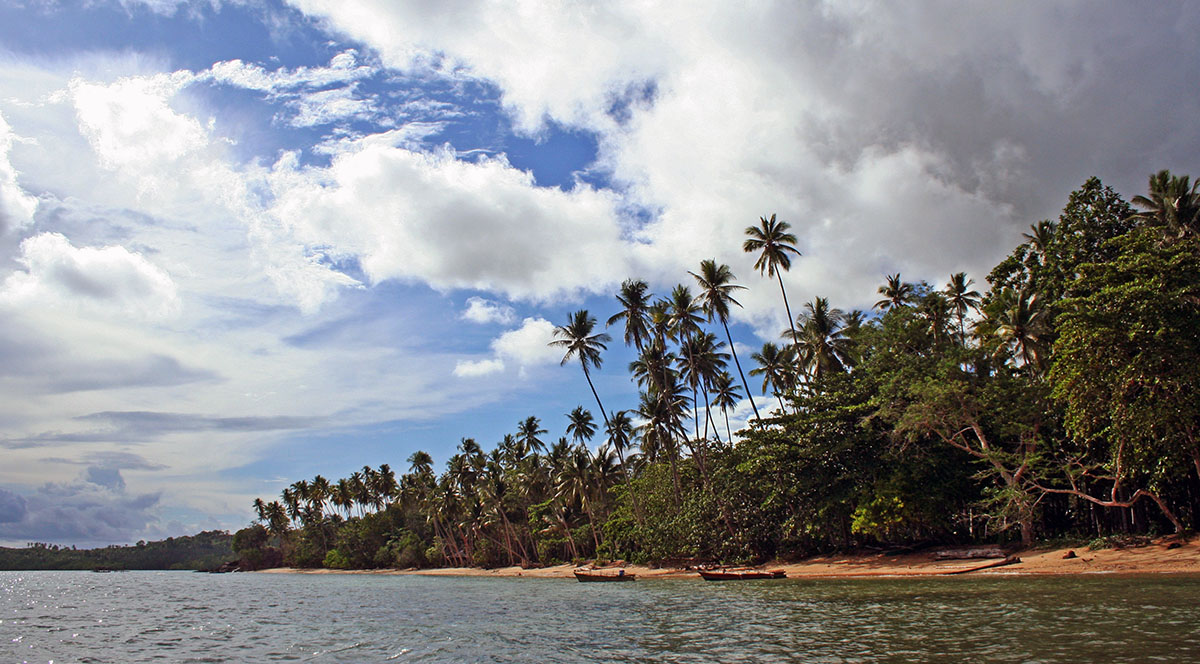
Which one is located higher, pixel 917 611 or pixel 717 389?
pixel 717 389

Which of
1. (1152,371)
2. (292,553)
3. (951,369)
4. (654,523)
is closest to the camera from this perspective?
(1152,371)

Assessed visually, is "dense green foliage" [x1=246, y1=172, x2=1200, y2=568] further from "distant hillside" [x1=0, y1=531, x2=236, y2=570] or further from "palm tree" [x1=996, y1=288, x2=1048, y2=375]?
"distant hillside" [x1=0, y1=531, x2=236, y2=570]

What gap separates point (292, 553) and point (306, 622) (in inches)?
4098

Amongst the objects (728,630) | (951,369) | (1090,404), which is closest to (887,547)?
(951,369)

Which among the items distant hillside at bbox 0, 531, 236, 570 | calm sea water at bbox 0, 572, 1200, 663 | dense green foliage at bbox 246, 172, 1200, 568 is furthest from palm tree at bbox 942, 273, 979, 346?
distant hillside at bbox 0, 531, 236, 570

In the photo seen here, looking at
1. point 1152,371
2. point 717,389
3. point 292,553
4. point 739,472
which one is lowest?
point 292,553

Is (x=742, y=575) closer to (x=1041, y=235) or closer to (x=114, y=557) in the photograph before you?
(x=1041, y=235)

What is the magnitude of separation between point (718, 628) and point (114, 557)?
206709mm

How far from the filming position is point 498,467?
81.1m

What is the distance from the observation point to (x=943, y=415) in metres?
31.2

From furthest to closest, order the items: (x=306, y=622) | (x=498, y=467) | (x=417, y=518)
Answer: (x=417, y=518), (x=498, y=467), (x=306, y=622)

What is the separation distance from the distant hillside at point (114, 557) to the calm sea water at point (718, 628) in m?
166

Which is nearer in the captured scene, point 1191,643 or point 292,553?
point 1191,643

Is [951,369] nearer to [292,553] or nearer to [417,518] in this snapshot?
[417,518]
